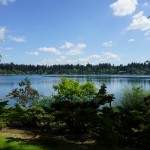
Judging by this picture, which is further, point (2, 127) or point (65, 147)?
point (2, 127)

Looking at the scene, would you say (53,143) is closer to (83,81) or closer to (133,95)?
(133,95)

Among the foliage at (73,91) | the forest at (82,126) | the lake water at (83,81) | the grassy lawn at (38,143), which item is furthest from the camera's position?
the lake water at (83,81)

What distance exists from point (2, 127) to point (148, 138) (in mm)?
5840

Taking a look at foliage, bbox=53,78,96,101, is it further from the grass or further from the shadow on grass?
the shadow on grass

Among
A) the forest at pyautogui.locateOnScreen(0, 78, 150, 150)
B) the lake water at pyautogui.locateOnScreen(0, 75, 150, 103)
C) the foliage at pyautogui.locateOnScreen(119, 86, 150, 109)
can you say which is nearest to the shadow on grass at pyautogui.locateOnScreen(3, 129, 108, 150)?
the forest at pyautogui.locateOnScreen(0, 78, 150, 150)

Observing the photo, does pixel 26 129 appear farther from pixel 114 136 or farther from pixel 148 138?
pixel 148 138

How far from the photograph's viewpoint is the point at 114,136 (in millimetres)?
10062

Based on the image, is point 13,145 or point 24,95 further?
point 24,95

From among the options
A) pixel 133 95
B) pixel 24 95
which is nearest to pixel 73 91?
pixel 133 95

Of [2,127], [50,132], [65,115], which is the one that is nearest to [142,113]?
[65,115]

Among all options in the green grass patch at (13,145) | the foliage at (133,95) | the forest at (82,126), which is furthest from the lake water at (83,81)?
the green grass patch at (13,145)

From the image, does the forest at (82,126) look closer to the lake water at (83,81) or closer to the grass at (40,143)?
the grass at (40,143)

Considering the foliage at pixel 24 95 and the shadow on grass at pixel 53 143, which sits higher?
the foliage at pixel 24 95

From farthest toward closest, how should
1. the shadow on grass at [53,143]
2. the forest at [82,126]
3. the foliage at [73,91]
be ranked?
the foliage at [73,91], the forest at [82,126], the shadow on grass at [53,143]
